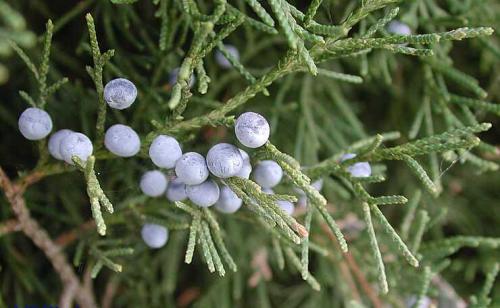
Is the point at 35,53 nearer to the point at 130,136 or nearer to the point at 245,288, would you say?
the point at 130,136

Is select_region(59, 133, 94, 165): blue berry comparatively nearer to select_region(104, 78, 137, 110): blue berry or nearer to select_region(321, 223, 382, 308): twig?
select_region(104, 78, 137, 110): blue berry

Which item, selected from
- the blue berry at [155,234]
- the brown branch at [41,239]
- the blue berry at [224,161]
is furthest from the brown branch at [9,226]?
the blue berry at [224,161]

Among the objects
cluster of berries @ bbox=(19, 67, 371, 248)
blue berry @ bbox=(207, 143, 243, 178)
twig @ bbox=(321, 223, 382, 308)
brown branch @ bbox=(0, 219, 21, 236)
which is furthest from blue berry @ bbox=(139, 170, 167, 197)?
twig @ bbox=(321, 223, 382, 308)

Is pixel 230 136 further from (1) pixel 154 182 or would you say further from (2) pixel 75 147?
(2) pixel 75 147

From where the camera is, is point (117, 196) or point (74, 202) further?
point (74, 202)

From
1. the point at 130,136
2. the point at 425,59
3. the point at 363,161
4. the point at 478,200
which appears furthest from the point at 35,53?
the point at 478,200

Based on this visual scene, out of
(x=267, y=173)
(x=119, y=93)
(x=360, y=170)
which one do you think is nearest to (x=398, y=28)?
(x=360, y=170)
